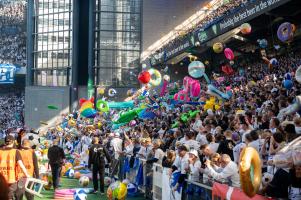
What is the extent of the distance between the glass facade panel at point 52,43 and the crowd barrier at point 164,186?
42.5 meters

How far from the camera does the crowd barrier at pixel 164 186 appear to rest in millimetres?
8570

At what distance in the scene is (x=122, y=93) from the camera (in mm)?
53250

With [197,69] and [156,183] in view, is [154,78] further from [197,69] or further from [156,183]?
[156,183]

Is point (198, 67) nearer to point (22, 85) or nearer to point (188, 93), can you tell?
point (188, 93)

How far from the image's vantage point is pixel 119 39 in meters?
54.2

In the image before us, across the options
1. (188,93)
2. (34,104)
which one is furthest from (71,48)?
(188,93)

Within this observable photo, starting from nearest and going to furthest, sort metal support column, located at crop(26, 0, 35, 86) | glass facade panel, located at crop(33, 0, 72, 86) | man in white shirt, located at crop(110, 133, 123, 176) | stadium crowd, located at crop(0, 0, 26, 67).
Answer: man in white shirt, located at crop(110, 133, 123, 176) → glass facade panel, located at crop(33, 0, 72, 86) → metal support column, located at crop(26, 0, 35, 86) → stadium crowd, located at crop(0, 0, 26, 67)

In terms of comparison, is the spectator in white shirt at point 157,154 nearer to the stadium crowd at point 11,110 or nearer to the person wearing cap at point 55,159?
the person wearing cap at point 55,159

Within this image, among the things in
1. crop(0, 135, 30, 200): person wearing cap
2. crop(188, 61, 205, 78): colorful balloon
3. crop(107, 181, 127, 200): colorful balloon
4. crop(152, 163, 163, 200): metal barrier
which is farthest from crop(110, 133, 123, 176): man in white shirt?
crop(0, 135, 30, 200): person wearing cap

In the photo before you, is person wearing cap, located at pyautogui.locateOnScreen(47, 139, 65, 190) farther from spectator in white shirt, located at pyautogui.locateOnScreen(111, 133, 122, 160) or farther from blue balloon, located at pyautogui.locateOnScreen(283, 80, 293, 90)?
blue balloon, located at pyautogui.locateOnScreen(283, 80, 293, 90)

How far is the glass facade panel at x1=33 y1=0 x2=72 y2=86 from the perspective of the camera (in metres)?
59.3

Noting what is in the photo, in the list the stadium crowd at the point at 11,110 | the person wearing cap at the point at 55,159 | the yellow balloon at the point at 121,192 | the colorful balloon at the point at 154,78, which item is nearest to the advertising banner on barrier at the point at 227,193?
the yellow balloon at the point at 121,192

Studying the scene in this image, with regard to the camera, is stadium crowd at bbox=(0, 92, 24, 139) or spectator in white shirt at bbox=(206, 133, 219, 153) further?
stadium crowd at bbox=(0, 92, 24, 139)

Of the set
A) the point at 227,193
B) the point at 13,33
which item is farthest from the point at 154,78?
the point at 13,33
